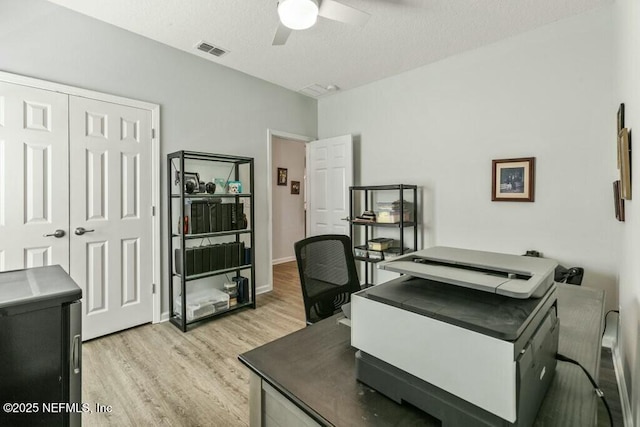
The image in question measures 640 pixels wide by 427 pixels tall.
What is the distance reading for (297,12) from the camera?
1.99 meters

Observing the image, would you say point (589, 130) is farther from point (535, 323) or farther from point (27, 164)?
point (27, 164)

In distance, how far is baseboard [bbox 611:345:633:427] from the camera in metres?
1.42

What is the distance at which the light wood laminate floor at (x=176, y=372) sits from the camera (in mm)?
1820

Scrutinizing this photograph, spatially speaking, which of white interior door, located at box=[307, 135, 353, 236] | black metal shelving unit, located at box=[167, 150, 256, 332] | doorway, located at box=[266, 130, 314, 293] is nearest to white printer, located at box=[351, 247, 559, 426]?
black metal shelving unit, located at box=[167, 150, 256, 332]

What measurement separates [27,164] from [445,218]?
3853 mm

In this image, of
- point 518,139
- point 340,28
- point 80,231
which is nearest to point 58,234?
point 80,231

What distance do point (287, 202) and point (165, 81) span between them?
342 cm

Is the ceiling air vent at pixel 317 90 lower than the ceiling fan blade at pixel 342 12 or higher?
higher

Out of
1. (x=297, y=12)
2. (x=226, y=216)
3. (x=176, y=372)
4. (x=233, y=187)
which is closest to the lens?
(x=297, y=12)

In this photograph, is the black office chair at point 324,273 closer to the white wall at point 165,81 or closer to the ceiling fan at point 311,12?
the ceiling fan at point 311,12

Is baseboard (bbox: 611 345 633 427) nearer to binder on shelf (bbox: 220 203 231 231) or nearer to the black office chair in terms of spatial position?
the black office chair

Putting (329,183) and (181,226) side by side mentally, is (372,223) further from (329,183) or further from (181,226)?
(181,226)

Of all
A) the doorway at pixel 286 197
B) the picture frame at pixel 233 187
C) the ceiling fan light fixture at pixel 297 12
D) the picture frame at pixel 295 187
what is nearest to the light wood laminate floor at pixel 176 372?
the picture frame at pixel 233 187

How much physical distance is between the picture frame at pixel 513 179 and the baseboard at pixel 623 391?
4.38 ft
